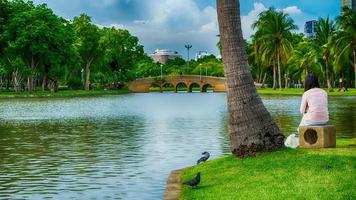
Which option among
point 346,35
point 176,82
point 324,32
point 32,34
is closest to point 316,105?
point 346,35

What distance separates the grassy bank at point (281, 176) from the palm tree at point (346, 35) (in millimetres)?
71779

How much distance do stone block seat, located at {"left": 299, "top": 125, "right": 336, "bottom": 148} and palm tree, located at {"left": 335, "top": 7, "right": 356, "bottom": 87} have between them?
70.3m

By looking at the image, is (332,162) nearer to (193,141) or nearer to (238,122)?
(238,122)

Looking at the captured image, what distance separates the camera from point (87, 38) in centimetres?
12175

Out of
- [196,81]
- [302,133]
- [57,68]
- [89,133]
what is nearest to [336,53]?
[57,68]

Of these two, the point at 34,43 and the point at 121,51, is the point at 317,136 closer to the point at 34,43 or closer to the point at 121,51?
the point at 34,43

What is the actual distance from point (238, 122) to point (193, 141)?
32.0 feet

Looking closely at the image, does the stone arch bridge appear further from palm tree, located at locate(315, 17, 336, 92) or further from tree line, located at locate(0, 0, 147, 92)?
palm tree, located at locate(315, 17, 336, 92)

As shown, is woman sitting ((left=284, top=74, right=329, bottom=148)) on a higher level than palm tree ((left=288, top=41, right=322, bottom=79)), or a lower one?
lower

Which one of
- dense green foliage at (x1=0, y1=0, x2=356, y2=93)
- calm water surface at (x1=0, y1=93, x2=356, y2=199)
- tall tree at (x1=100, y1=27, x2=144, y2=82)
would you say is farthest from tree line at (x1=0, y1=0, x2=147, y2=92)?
calm water surface at (x1=0, y1=93, x2=356, y2=199)

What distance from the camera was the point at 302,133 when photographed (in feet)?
54.5

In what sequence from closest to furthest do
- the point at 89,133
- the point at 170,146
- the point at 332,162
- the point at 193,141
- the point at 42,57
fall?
the point at 332,162 → the point at 170,146 → the point at 193,141 → the point at 89,133 → the point at 42,57

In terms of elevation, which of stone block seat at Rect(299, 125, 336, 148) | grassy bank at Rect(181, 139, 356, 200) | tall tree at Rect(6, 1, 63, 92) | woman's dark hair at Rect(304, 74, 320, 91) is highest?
tall tree at Rect(6, 1, 63, 92)

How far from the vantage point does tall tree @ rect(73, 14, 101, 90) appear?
12075 cm
